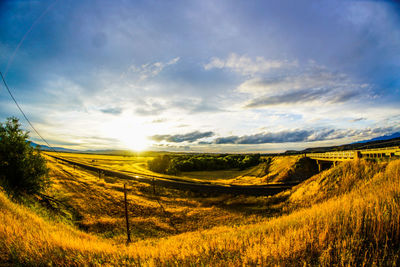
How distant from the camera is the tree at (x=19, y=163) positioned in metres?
21.3

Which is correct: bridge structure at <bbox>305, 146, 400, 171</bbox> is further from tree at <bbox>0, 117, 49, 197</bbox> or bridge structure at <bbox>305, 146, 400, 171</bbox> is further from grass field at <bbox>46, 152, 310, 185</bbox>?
tree at <bbox>0, 117, 49, 197</bbox>

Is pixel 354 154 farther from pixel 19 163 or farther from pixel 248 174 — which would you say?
pixel 19 163

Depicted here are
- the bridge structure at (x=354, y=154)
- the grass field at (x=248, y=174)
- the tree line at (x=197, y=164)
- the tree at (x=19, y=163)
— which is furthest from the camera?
the tree line at (x=197, y=164)

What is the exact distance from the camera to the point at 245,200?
34.6 m

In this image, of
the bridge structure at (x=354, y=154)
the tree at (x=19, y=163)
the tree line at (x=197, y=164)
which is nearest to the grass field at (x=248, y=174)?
the tree line at (x=197, y=164)

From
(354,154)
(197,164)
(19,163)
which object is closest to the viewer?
(19,163)

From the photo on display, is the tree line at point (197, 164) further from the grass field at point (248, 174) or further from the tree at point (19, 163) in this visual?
the tree at point (19, 163)

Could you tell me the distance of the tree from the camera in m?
21.3

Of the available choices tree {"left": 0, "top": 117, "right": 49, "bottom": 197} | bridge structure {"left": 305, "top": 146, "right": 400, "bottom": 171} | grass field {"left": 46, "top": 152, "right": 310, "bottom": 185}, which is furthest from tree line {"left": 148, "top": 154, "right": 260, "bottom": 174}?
tree {"left": 0, "top": 117, "right": 49, "bottom": 197}

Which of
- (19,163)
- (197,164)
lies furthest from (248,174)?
(19,163)

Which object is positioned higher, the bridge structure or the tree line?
the bridge structure

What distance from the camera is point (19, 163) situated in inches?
867

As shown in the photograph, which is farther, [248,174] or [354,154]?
[248,174]

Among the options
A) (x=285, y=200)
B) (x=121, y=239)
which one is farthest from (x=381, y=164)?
(x=121, y=239)
